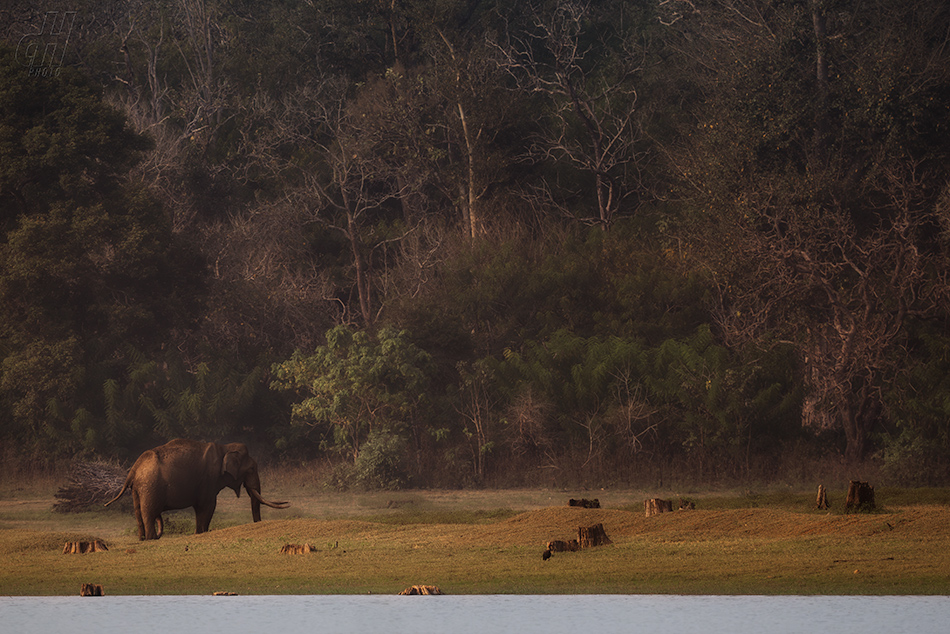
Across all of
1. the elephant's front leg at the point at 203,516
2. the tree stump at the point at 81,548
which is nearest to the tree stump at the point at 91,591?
the tree stump at the point at 81,548

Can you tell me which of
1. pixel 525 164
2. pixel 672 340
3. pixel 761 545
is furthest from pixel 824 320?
pixel 761 545

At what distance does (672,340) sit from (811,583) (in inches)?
721

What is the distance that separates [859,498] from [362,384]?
1418 centimetres

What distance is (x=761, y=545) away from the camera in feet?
42.7

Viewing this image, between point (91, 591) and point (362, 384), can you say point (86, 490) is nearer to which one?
point (362, 384)

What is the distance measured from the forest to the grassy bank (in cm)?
915

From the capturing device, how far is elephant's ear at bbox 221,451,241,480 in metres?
19.6

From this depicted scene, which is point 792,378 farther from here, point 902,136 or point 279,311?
point 279,311

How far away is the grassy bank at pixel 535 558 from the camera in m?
10.9

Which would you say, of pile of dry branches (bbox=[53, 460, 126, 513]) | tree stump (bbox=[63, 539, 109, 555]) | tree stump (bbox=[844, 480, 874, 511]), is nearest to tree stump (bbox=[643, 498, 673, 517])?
tree stump (bbox=[844, 480, 874, 511])

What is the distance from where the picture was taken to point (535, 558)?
13.0m

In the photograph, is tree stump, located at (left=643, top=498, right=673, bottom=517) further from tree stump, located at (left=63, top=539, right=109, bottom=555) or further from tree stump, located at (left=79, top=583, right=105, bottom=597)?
tree stump, located at (left=79, top=583, right=105, bottom=597)

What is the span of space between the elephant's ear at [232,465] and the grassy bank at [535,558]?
5.60ft

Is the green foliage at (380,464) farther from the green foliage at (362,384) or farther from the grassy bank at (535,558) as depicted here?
the grassy bank at (535,558)
